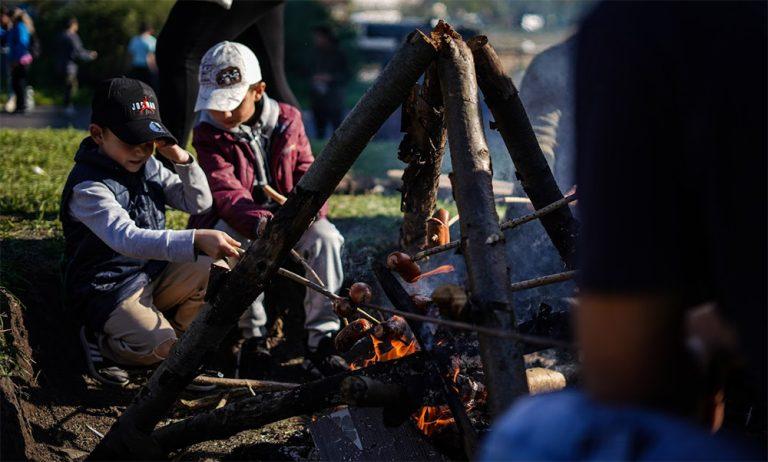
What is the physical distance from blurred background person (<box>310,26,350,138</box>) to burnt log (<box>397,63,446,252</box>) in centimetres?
1090

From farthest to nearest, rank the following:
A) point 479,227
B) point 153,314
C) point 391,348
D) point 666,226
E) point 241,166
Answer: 1. point 241,166
2. point 153,314
3. point 391,348
4. point 479,227
5. point 666,226

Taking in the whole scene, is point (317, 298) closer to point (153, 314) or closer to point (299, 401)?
point (153, 314)

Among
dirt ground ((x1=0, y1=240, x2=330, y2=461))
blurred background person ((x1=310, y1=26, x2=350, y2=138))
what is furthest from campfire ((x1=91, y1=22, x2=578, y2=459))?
blurred background person ((x1=310, y1=26, x2=350, y2=138))

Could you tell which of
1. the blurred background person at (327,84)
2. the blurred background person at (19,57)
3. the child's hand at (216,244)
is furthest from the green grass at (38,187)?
the blurred background person at (19,57)

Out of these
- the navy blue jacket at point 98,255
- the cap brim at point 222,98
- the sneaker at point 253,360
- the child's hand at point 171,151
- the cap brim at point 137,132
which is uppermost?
the cap brim at point 222,98

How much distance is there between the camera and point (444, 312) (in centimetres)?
284

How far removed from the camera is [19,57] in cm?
1480

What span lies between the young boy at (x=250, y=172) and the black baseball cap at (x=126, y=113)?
Result: 1.82 feet

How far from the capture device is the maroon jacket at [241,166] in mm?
4719

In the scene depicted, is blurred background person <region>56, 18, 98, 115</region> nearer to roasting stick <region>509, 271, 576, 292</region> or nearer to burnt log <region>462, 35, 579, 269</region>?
burnt log <region>462, 35, 579, 269</region>

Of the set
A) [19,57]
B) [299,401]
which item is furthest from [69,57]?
[299,401]

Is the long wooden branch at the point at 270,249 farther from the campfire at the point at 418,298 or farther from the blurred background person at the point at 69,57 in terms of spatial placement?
the blurred background person at the point at 69,57

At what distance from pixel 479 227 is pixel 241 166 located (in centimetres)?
226

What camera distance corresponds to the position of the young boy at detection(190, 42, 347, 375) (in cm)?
481
